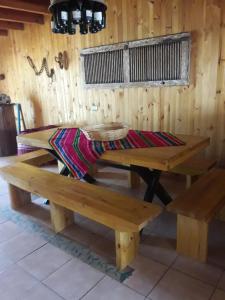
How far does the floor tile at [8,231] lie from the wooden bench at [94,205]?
1.17 ft

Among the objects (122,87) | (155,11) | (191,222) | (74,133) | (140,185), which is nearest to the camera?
(191,222)

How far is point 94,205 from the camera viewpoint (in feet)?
5.91

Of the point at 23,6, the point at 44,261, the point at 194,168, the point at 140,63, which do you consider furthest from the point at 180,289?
the point at 23,6

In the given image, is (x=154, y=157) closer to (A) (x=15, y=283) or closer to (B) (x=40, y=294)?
(B) (x=40, y=294)

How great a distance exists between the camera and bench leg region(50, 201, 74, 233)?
2.19 m

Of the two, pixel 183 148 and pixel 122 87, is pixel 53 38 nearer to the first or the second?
pixel 122 87

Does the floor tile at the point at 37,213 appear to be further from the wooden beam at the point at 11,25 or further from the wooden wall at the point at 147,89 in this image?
the wooden beam at the point at 11,25

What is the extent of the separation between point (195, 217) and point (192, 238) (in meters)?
0.19

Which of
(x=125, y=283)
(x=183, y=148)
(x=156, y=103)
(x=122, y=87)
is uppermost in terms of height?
(x=122, y=87)

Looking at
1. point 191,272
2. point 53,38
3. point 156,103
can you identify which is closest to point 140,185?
point 156,103

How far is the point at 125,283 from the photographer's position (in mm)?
1638

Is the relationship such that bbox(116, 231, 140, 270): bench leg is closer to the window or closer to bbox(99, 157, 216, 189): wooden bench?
bbox(99, 157, 216, 189): wooden bench

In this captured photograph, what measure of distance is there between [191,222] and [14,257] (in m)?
1.34

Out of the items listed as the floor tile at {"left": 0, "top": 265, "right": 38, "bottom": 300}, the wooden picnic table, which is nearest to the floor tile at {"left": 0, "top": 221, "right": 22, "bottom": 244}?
the floor tile at {"left": 0, "top": 265, "right": 38, "bottom": 300}
